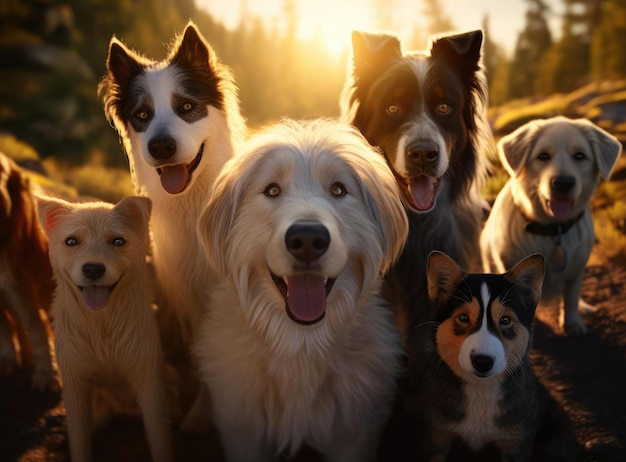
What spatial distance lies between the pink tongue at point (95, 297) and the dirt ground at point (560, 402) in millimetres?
998

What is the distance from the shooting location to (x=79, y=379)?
2.77m

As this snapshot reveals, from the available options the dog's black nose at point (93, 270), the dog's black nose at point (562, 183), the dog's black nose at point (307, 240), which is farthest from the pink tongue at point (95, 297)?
the dog's black nose at point (562, 183)

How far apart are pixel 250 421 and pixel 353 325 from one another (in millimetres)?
682

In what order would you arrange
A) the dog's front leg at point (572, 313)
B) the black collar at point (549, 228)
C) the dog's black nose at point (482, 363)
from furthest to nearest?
the dog's front leg at point (572, 313), the black collar at point (549, 228), the dog's black nose at point (482, 363)

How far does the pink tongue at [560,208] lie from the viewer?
3365mm

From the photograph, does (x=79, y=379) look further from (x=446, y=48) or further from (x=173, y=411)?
(x=446, y=48)

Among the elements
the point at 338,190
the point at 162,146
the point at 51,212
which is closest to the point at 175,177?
the point at 162,146

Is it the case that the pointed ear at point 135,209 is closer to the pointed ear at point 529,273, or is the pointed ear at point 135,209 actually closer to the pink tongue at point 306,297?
the pink tongue at point 306,297

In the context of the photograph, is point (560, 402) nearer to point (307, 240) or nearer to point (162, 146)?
point (307, 240)

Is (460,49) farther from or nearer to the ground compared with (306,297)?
farther from the ground

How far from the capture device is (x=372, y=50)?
11.1ft

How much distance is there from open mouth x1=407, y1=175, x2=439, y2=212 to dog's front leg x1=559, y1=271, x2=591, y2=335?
1255 millimetres

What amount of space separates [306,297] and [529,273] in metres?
0.96

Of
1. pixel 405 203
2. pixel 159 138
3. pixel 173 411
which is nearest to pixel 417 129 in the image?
pixel 405 203
